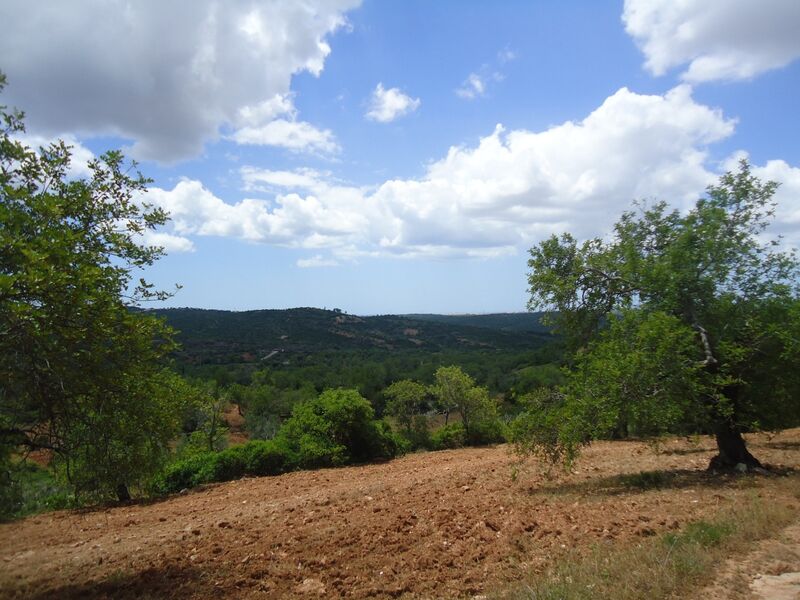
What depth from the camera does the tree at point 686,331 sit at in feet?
31.1

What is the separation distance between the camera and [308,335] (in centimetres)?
11444

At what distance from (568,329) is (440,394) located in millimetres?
13587

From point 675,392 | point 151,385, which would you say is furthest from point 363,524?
point 675,392

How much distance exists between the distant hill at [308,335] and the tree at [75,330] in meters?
72.9

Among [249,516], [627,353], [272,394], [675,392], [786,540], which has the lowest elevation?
[272,394]

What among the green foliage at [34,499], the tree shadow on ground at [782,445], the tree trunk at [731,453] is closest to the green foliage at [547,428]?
the tree trunk at [731,453]

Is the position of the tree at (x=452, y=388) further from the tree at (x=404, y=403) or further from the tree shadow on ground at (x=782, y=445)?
the tree shadow on ground at (x=782, y=445)

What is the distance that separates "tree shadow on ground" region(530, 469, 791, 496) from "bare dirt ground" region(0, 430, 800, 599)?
5cm

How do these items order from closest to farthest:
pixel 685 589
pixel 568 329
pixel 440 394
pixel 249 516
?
1. pixel 685 589
2. pixel 249 516
3. pixel 568 329
4. pixel 440 394

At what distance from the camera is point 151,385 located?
788 cm

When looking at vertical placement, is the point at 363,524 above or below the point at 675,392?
below

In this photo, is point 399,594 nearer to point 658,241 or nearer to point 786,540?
point 786,540

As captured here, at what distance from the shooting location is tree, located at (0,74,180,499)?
583cm

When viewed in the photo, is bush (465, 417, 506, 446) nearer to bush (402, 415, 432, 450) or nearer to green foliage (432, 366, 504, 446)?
green foliage (432, 366, 504, 446)
